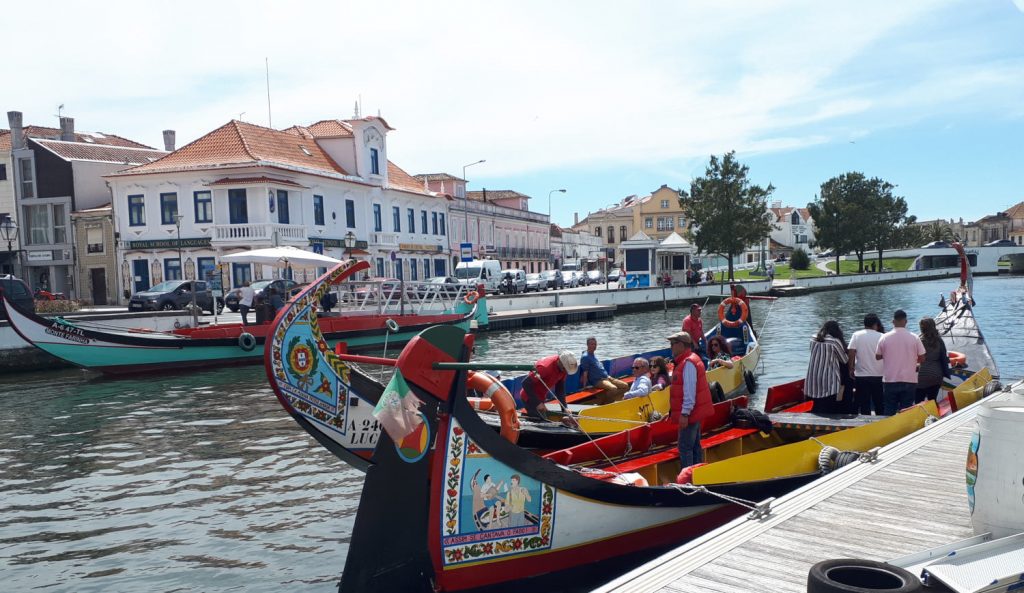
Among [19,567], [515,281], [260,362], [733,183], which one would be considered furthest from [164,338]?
[733,183]

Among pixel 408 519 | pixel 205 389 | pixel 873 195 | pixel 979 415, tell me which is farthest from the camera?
pixel 873 195

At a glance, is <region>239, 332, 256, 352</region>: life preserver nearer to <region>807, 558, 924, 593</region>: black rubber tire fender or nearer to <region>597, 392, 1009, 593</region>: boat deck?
<region>597, 392, 1009, 593</region>: boat deck

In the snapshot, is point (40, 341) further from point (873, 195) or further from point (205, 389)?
point (873, 195)

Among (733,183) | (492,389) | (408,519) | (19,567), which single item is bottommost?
(19,567)

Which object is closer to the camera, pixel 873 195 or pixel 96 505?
pixel 96 505

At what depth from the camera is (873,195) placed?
83.4 m

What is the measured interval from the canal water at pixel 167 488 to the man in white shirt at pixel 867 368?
7.50 meters

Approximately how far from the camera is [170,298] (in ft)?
112

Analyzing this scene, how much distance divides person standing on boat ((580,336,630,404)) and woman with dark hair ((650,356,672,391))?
1.25 m

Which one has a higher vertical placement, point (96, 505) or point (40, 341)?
point (40, 341)

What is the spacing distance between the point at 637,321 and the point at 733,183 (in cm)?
2782

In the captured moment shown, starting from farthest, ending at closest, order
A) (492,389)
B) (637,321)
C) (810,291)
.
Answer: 1. (810,291)
2. (637,321)
3. (492,389)

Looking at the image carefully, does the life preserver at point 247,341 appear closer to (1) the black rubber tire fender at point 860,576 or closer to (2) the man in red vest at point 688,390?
(2) the man in red vest at point 688,390

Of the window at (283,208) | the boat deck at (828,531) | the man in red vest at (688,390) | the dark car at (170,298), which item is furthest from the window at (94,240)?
the boat deck at (828,531)
